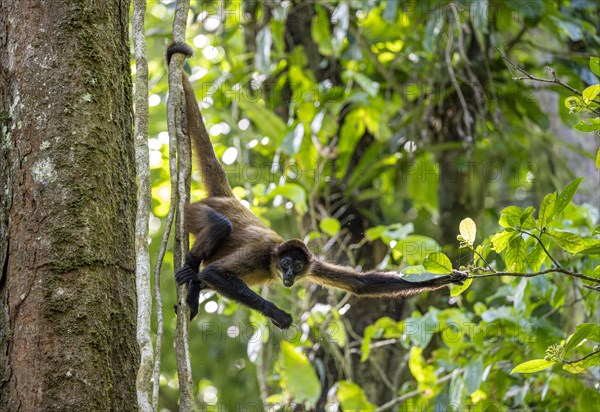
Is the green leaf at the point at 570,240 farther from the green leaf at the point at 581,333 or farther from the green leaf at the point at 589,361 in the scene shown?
the green leaf at the point at 589,361

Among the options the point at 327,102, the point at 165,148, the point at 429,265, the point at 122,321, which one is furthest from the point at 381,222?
the point at 122,321

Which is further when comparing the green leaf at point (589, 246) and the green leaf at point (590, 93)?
the green leaf at point (589, 246)

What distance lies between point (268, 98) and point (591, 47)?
328cm

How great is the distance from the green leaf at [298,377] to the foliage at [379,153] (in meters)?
0.02

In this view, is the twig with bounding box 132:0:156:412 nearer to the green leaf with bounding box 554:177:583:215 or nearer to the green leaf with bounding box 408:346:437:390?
the green leaf with bounding box 554:177:583:215

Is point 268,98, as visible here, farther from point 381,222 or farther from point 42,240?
point 42,240

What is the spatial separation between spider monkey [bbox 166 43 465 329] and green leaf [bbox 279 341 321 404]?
2.09 ft

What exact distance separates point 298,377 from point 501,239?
10.2 feet

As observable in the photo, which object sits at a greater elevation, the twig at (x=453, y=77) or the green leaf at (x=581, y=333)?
the twig at (x=453, y=77)

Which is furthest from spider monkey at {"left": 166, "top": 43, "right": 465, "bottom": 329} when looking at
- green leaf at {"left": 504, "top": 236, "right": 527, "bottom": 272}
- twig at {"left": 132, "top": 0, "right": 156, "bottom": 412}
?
green leaf at {"left": 504, "top": 236, "right": 527, "bottom": 272}

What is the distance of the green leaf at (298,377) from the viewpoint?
5727 millimetres

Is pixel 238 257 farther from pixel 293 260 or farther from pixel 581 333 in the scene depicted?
pixel 581 333

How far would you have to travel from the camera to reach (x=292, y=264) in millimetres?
5488

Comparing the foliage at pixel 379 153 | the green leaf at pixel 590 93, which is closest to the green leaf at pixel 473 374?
the foliage at pixel 379 153
